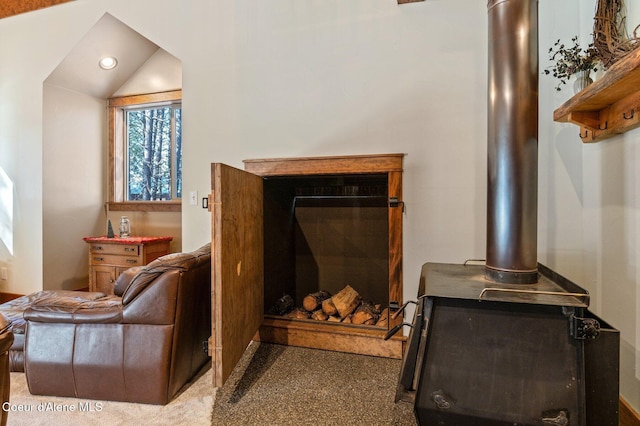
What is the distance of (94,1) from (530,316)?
4414 mm

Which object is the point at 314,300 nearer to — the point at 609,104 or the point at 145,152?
the point at 609,104

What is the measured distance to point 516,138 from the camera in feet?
4.99

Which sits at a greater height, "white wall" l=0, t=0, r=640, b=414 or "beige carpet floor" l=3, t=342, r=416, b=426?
"white wall" l=0, t=0, r=640, b=414

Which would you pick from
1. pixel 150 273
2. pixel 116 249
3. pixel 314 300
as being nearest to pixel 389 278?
pixel 314 300

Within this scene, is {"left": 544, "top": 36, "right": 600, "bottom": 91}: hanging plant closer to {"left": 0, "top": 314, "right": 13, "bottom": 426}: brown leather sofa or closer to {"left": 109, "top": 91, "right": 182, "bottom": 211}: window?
{"left": 0, "top": 314, "right": 13, "bottom": 426}: brown leather sofa

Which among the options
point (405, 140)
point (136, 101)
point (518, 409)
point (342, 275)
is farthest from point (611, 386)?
point (136, 101)

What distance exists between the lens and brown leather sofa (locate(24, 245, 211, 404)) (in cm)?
171

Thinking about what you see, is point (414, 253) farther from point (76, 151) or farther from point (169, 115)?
point (76, 151)

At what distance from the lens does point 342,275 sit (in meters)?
2.96

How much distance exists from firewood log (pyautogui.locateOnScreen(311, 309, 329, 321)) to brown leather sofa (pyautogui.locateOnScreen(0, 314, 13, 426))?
1.92 meters

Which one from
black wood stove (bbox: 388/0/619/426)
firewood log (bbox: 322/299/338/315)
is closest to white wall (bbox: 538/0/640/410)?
black wood stove (bbox: 388/0/619/426)

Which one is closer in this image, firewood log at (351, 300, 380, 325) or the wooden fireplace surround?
the wooden fireplace surround

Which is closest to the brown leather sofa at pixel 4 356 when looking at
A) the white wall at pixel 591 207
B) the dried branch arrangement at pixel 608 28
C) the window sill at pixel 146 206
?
the white wall at pixel 591 207

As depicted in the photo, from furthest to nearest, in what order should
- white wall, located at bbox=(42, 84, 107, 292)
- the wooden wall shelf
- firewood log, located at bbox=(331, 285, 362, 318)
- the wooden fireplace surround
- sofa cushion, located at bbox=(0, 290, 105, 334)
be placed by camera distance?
white wall, located at bbox=(42, 84, 107, 292)
firewood log, located at bbox=(331, 285, 362, 318)
the wooden fireplace surround
sofa cushion, located at bbox=(0, 290, 105, 334)
the wooden wall shelf
